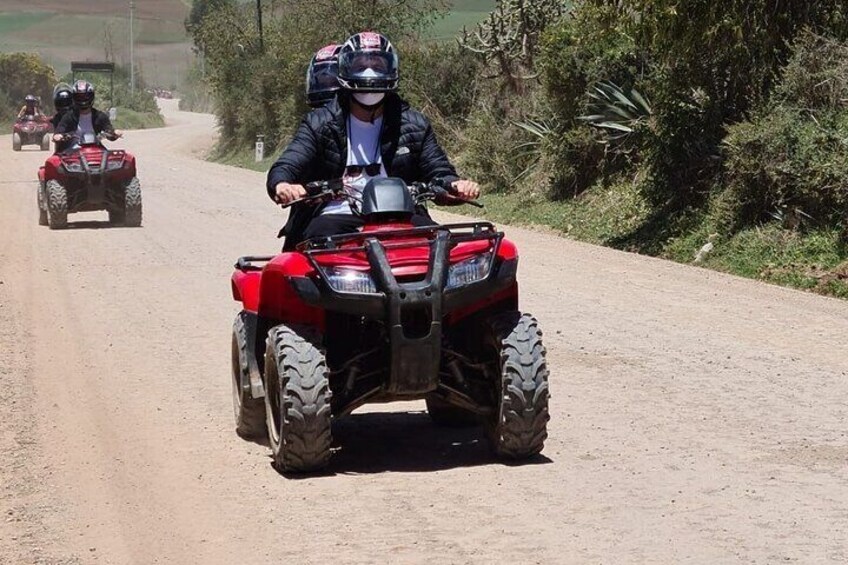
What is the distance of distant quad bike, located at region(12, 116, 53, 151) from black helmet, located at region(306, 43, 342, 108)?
45.4 m

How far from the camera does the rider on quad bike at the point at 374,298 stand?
6.78 m

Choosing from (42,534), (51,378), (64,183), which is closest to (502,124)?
(64,183)

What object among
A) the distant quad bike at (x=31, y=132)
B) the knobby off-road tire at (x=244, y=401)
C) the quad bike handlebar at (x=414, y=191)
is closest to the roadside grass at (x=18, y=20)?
the distant quad bike at (x=31, y=132)

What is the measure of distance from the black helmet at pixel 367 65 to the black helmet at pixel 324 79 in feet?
2.24

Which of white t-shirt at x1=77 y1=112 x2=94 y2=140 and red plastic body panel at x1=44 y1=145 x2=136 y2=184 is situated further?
white t-shirt at x1=77 y1=112 x2=94 y2=140

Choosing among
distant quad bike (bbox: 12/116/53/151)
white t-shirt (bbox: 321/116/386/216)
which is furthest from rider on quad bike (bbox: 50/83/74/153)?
distant quad bike (bbox: 12/116/53/151)

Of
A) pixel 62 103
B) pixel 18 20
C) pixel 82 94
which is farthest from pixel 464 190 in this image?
pixel 18 20

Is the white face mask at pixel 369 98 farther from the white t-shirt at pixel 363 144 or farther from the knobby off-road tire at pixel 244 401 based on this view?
the knobby off-road tire at pixel 244 401

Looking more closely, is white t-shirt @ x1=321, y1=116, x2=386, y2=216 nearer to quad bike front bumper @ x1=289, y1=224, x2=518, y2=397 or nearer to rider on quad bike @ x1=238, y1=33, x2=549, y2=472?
rider on quad bike @ x1=238, y1=33, x2=549, y2=472

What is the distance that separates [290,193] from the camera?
729cm

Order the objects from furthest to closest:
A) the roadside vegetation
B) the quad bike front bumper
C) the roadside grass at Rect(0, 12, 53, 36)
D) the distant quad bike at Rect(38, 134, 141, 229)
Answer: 1. the roadside grass at Rect(0, 12, 53, 36)
2. the distant quad bike at Rect(38, 134, 141, 229)
3. the roadside vegetation
4. the quad bike front bumper

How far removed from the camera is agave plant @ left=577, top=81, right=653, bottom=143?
2075cm

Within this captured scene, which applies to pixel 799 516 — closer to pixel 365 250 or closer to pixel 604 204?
pixel 365 250

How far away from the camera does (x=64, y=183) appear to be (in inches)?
827
